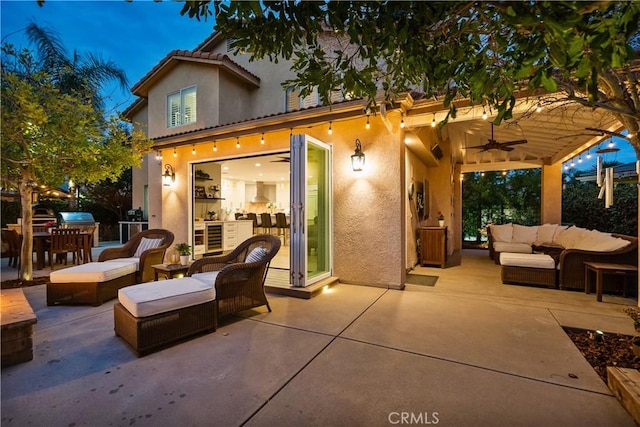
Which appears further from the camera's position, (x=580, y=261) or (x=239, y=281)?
(x=580, y=261)

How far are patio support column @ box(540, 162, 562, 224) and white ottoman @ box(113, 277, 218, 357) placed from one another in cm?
947

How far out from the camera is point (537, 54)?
126 centimetres

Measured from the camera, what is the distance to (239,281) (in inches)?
135

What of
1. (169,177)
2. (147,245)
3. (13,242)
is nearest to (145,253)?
(147,245)

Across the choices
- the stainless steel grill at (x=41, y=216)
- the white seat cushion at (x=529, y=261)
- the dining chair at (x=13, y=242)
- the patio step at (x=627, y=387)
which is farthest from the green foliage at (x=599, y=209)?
the stainless steel grill at (x=41, y=216)

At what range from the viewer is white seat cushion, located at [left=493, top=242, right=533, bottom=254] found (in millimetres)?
6465

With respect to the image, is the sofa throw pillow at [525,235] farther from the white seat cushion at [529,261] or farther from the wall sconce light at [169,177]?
the wall sconce light at [169,177]

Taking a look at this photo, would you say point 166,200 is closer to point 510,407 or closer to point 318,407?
point 318,407

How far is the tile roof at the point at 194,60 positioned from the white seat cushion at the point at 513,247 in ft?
27.6

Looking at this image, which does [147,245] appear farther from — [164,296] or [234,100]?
[234,100]

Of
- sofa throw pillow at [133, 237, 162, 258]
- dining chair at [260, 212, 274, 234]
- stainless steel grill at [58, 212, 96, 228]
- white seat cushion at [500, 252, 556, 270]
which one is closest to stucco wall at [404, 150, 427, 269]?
white seat cushion at [500, 252, 556, 270]

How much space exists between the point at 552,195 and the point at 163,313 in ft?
33.3

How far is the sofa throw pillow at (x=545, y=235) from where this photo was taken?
277 inches

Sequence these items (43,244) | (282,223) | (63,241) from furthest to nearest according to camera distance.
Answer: (282,223) → (43,244) → (63,241)
